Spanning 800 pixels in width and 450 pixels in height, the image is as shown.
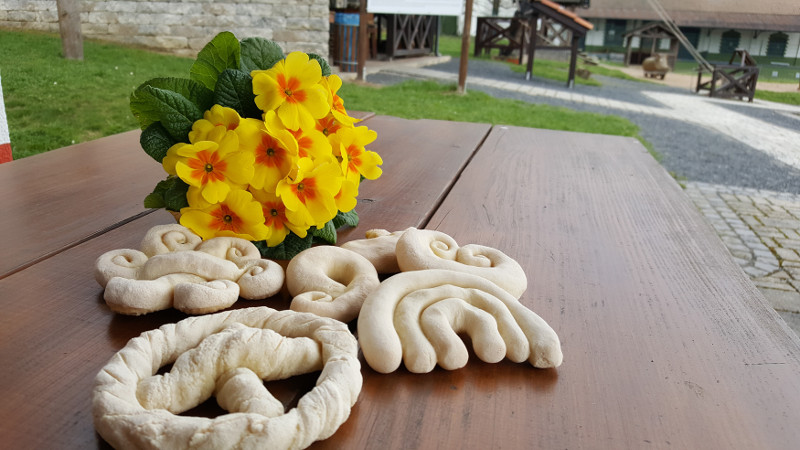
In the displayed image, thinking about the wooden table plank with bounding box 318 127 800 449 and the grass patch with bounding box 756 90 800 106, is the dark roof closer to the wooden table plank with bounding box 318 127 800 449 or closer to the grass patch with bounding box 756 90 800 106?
the grass patch with bounding box 756 90 800 106

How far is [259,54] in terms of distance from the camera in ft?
3.07

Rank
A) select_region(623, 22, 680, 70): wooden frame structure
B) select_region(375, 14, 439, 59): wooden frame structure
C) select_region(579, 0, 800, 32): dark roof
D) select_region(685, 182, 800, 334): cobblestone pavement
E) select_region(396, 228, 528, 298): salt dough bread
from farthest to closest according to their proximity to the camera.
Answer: select_region(623, 22, 680, 70): wooden frame structure → select_region(375, 14, 439, 59): wooden frame structure → select_region(579, 0, 800, 32): dark roof → select_region(685, 182, 800, 334): cobblestone pavement → select_region(396, 228, 528, 298): salt dough bread

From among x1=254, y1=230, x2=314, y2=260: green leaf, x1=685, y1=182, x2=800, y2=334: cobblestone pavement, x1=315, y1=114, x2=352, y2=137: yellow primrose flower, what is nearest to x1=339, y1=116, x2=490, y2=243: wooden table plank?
x1=254, y1=230, x2=314, y2=260: green leaf

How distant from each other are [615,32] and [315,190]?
16143 mm

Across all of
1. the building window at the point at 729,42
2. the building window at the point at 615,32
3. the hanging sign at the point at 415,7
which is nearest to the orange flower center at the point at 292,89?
the hanging sign at the point at 415,7

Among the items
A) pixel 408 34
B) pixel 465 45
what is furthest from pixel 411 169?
pixel 408 34

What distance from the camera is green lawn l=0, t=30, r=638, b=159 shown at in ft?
14.6

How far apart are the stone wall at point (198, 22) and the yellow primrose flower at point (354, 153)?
7.10 m

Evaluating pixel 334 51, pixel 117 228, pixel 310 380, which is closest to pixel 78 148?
pixel 117 228

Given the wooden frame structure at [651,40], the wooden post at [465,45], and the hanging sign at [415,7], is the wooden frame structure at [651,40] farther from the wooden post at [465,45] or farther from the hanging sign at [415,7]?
the wooden post at [465,45]

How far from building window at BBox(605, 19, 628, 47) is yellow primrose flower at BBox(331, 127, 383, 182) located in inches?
622

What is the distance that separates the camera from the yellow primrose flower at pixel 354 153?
0.91 metres

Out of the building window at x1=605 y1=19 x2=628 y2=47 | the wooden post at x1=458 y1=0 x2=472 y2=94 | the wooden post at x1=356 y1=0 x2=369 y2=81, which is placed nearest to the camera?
the wooden post at x1=458 y1=0 x2=472 y2=94

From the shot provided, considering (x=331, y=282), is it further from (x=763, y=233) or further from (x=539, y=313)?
(x=763, y=233)
